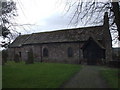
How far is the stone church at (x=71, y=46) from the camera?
32094 millimetres

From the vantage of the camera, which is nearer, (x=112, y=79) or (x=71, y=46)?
(x=112, y=79)

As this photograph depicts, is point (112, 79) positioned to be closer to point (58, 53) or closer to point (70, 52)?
point (70, 52)

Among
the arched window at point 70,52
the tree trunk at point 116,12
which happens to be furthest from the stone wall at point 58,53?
the tree trunk at point 116,12

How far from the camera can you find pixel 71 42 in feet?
119

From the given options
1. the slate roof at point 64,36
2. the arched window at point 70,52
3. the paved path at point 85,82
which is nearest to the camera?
the paved path at point 85,82

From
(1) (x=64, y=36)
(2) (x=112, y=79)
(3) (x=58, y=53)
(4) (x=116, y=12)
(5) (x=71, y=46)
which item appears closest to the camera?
(4) (x=116, y=12)

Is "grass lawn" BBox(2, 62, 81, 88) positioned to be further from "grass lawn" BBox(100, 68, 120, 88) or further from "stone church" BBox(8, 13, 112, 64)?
"stone church" BBox(8, 13, 112, 64)

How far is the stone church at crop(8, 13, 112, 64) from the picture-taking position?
32.1 meters

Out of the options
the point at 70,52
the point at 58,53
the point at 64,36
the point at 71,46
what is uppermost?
the point at 64,36

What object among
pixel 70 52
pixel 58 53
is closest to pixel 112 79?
pixel 70 52

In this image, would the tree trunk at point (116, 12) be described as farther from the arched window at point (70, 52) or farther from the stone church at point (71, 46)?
the arched window at point (70, 52)

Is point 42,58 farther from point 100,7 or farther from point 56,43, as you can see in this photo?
point 100,7

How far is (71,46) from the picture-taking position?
120 ft

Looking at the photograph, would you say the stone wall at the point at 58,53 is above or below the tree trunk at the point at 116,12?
below
